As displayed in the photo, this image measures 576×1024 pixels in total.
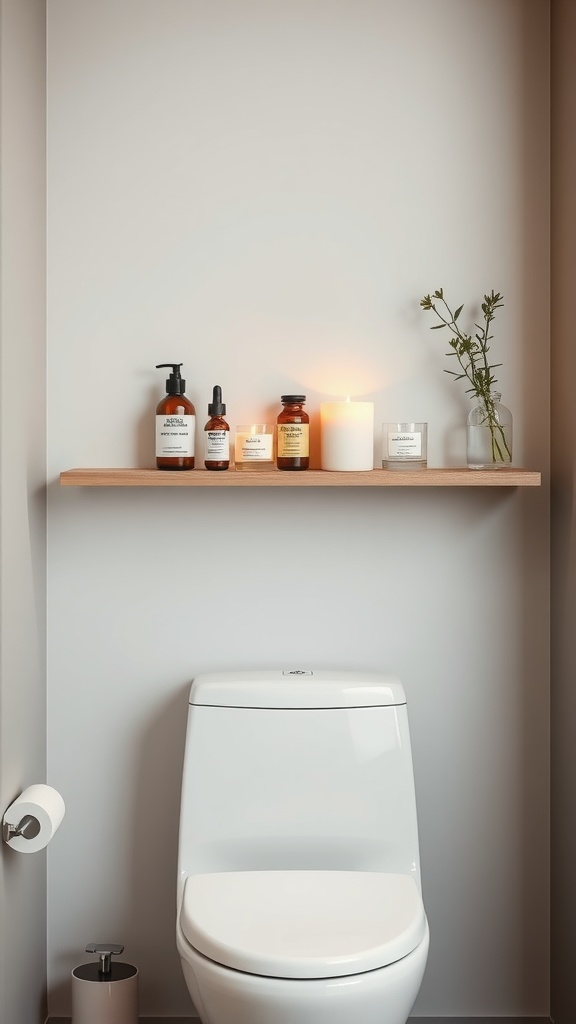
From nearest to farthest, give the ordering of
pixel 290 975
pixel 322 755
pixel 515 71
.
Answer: pixel 290 975 → pixel 322 755 → pixel 515 71

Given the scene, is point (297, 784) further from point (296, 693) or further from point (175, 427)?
point (175, 427)

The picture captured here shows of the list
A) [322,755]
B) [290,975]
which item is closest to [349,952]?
[290,975]

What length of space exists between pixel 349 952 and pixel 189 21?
1603 millimetres

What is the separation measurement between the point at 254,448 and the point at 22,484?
405mm

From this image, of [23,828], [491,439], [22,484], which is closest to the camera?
[23,828]

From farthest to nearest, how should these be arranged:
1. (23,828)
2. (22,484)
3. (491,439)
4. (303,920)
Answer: (491,439) → (22,484) → (23,828) → (303,920)

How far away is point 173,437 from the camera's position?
1656 mm

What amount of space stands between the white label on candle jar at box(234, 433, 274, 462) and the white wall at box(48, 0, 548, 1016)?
0.41 ft

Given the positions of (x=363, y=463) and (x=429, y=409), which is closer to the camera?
(x=363, y=463)

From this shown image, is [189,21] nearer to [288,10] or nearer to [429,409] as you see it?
[288,10]

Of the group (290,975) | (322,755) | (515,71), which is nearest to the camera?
(290,975)

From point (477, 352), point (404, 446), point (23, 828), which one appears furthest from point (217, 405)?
point (23, 828)

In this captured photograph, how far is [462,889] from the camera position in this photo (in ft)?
5.90

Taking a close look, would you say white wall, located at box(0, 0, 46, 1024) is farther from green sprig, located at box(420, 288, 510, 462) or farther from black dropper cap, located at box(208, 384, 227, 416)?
green sprig, located at box(420, 288, 510, 462)
